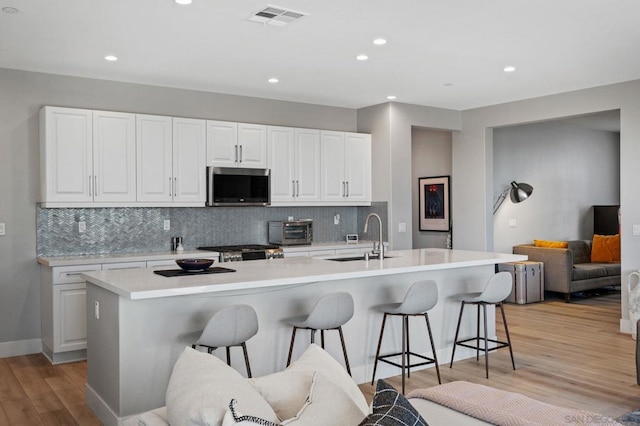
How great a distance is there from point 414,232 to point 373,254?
3.84 m

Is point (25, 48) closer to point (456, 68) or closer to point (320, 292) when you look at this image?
point (320, 292)

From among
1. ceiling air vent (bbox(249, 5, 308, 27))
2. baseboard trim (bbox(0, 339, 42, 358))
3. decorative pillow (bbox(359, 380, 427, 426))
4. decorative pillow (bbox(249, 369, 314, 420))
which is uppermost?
ceiling air vent (bbox(249, 5, 308, 27))

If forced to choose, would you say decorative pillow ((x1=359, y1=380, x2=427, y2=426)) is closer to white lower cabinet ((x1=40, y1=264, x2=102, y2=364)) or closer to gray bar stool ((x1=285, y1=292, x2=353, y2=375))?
gray bar stool ((x1=285, y1=292, x2=353, y2=375))

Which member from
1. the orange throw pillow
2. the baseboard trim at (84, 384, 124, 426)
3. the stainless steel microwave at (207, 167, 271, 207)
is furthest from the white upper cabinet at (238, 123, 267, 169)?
the orange throw pillow

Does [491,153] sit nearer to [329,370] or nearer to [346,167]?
[346,167]

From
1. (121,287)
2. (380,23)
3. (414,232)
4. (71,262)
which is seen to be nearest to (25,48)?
(71,262)

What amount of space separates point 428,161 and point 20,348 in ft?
20.1

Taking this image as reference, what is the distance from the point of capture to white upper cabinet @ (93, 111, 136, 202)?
5.53 m

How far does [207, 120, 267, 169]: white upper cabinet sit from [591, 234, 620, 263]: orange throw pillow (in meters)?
5.77

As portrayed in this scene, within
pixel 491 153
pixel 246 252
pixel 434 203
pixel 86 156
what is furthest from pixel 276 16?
pixel 434 203

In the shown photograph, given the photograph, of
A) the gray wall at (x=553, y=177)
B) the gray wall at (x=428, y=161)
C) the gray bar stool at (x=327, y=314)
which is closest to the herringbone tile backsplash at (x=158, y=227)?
the gray wall at (x=428, y=161)

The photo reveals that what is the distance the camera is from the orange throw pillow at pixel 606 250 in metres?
9.08

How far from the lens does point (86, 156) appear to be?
215 inches

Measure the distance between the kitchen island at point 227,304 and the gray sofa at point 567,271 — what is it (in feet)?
11.1
